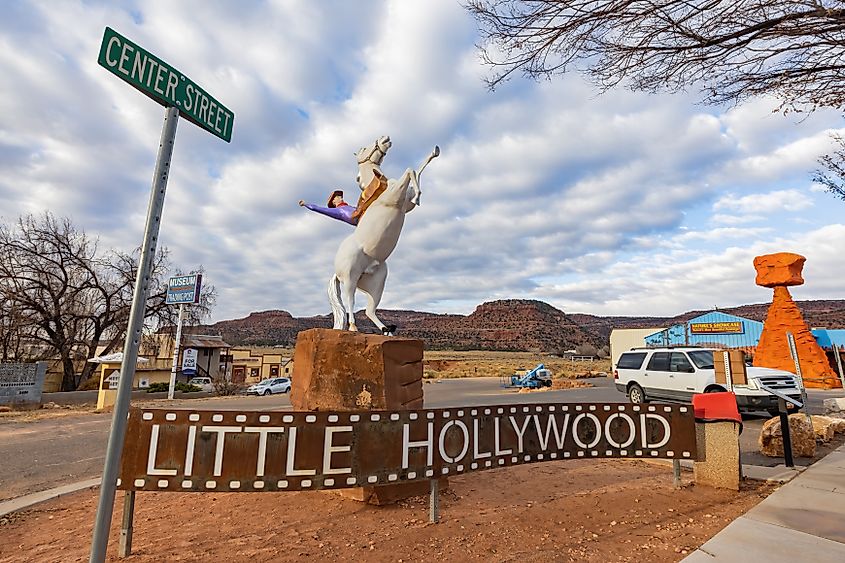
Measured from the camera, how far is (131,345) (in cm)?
234

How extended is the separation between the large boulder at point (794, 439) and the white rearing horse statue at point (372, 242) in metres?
6.16

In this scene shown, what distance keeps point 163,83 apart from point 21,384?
2089 cm

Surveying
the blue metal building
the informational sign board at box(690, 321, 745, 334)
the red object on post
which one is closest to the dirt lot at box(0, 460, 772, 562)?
the red object on post

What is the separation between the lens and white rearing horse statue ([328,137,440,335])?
18.7 feet

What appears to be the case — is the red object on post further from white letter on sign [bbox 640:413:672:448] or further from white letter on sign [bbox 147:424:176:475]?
white letter on sign [bbox 147:424:176:475]

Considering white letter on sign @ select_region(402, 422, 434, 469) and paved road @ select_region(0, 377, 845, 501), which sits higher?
white letter on sign @ select_region(402, 422, 434, 469)

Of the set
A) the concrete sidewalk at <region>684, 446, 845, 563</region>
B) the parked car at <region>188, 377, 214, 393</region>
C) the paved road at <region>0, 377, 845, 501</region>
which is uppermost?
the parked car at <region>188, 377, 214, 393</region>

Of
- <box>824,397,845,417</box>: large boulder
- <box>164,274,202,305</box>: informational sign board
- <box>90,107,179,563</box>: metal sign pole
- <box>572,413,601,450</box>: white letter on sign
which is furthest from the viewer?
<box>164,274,202,305</box>: informational sign board

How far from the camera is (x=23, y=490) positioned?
596cm

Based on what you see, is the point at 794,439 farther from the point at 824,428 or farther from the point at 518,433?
the point at 518,433

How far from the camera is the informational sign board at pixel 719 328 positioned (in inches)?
1319

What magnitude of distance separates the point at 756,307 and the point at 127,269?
13407 cm

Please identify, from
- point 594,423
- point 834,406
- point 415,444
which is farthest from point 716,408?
point 834,406

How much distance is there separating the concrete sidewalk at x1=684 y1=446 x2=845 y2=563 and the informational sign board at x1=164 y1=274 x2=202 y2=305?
2170 centimetres
